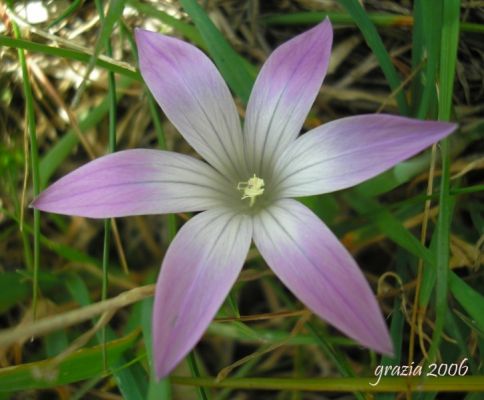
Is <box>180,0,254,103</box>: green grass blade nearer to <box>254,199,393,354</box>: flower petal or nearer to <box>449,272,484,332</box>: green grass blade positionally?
<box>254,199,393,354</box>: flower petal

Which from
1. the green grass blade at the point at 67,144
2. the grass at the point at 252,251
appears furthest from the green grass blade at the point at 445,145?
the green grass blade at the point at 67,144

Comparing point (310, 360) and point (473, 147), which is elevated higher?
point (473, 147)

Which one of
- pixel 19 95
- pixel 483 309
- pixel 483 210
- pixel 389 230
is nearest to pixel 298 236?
pixel 389 230

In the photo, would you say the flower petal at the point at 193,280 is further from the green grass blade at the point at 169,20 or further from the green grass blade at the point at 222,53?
the green grass blade at the point at 169,20

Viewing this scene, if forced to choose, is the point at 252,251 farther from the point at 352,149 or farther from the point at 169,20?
the point at 169,20

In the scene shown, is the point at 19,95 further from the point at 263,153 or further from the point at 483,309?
the point at 483,309

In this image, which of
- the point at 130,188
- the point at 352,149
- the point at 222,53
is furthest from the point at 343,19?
the point at 130,188
